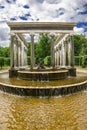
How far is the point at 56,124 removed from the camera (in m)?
8.59

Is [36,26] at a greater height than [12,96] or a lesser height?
greater

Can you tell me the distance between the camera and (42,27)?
978 inches

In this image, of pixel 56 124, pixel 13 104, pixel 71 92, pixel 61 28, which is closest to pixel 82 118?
pixel 56 124

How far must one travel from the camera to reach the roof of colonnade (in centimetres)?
2453

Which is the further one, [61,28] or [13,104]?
[61,28]

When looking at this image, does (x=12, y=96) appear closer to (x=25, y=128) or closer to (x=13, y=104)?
(x=13, y=104)

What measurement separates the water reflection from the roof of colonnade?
12792 millimetres

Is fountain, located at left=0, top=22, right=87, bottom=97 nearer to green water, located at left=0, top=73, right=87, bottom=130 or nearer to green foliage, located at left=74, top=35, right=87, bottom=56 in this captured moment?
green water, located at left=0, top=73, right=87, bottom=130

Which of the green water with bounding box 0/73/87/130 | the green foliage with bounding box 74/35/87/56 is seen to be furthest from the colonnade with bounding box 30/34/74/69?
the green foliage with bounding box 74/35/87/56

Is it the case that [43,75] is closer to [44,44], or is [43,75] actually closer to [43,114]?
[43,114]

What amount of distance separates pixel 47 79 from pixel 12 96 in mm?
6372

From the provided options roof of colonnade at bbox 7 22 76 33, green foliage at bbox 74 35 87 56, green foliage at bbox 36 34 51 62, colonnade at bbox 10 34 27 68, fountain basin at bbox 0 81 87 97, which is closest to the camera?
fountain basin at bbox 0 81 87 97

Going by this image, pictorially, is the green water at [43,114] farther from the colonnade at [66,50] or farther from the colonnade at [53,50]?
the colonnade at [66,50]

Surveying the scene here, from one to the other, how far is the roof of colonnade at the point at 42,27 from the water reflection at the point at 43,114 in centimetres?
1279
